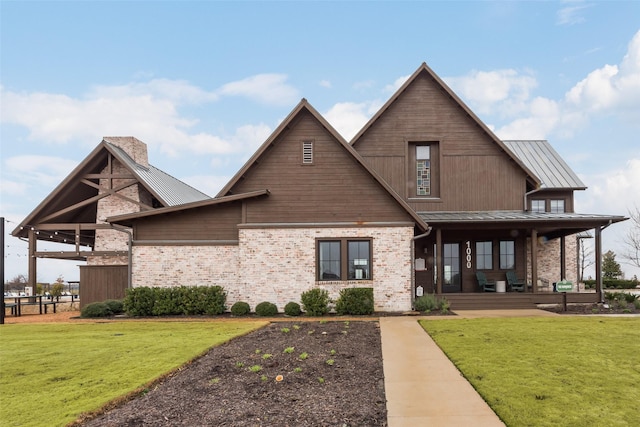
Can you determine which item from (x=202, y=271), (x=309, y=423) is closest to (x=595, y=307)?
(x=202, y=271)

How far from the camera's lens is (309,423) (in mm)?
5879

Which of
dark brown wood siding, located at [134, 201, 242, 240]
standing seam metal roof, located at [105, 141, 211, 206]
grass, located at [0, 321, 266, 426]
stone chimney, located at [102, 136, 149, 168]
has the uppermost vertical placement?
stone chimney, located at [102, 136, 149, 168]

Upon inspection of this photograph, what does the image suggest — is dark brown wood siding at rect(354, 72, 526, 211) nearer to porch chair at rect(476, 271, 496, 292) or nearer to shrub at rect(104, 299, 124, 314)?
porch chair at rect(476, 271, 496, 292)

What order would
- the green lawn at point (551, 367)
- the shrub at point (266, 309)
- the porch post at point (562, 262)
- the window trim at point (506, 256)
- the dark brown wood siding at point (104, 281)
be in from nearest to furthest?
the green lawn at point (551, 367) < the shrub at point (266, 309) < the dark brown wood siding at point (104, 281) < the window trim at point (506, 256) < the porch post at point (562, 262)

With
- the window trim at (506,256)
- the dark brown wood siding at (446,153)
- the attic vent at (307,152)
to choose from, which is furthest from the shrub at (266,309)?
the window trim at (506,256)

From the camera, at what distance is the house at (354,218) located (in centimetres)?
1736

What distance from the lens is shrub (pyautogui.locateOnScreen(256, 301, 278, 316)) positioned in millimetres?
16812

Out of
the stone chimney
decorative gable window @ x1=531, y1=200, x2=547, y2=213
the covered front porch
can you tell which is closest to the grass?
the covered front porch

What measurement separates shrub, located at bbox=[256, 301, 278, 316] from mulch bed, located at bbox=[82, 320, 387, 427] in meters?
5.53

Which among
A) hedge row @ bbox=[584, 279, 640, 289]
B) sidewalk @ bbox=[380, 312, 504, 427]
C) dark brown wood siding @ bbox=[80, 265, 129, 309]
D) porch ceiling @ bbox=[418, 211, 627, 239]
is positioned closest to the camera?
sidewalk @ bbox=[380, 312, 504, 427]

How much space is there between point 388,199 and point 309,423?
1233 cm

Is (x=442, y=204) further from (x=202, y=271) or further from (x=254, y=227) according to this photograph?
(x=202, y=271)

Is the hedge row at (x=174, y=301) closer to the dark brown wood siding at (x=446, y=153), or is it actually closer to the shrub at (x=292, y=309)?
the shrub at (x=292, y=309)

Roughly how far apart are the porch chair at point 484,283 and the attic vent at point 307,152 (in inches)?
359
